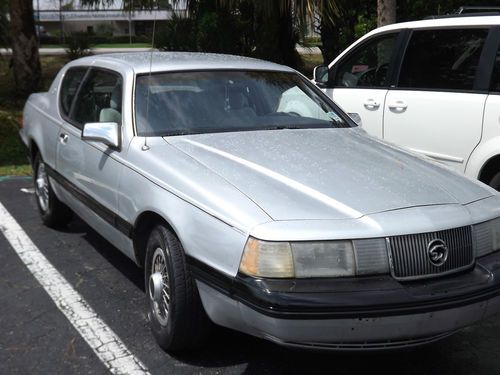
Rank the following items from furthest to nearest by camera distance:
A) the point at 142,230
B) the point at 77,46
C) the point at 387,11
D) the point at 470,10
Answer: the point at 77,46 < the point at 387,11 < the point at 470,10 < the point at 142,230

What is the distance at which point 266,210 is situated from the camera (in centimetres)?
293

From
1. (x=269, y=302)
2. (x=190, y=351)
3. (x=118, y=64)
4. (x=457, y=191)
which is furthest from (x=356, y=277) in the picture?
(x=118, y=64)

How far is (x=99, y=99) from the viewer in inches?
187

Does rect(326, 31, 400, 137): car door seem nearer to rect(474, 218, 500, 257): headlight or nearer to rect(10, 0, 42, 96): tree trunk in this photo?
rect(474, 218, 500, 257): headlight

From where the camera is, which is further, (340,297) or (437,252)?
(437,252)

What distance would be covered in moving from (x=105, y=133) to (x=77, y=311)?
1.15 m

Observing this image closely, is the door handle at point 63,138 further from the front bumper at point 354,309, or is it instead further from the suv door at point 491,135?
Answer: the suv door at point 491,135

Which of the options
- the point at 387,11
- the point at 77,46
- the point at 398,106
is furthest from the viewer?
the point at 77,46

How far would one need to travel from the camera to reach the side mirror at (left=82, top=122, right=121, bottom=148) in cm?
396

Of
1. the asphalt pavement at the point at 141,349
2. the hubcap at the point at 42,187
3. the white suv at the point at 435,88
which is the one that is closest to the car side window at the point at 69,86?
the hubcap at the point at 42,187

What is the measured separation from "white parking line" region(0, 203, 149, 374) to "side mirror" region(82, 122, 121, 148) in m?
1.09

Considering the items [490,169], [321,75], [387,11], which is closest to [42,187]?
[321,75]

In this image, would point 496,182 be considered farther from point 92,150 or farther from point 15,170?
point 15,170

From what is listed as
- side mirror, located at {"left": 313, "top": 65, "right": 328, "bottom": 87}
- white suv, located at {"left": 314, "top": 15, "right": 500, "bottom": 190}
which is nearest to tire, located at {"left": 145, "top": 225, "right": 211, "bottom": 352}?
white suv, located at {"left": 314, "top": 15, "right": 500, "bottom": 190}
